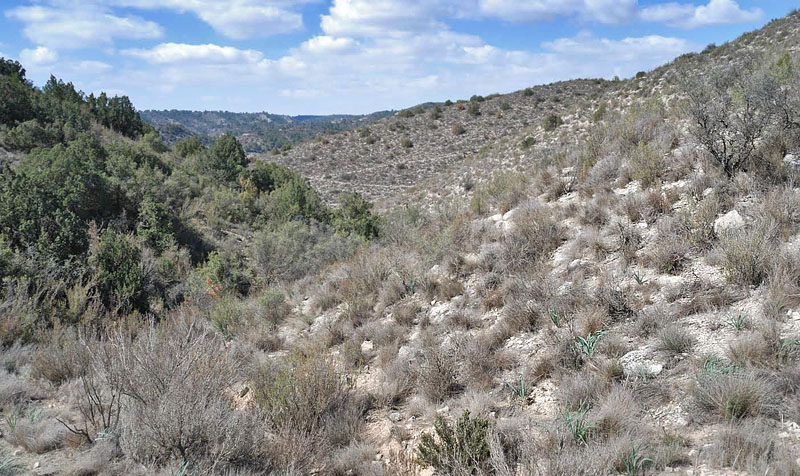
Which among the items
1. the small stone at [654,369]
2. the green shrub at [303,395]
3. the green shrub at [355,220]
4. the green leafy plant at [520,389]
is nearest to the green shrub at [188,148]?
the green shrub at [355,220]

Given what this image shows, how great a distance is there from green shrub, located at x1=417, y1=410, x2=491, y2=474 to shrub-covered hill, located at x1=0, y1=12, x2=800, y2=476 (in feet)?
0.06

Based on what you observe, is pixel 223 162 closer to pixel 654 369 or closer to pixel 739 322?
pixel 654 369

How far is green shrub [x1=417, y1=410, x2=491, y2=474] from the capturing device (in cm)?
315

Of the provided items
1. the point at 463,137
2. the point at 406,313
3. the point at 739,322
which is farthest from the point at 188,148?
the point at 739,322

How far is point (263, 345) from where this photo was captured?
6.59m

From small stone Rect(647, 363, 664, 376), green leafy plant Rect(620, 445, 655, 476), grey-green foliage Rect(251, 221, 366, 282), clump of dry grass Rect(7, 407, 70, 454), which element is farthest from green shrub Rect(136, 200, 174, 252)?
green leafy plant Rect(620, 445, 655, 476)

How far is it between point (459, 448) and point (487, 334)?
2014mm

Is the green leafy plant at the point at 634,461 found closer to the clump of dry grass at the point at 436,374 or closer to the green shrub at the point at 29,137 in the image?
the clump of dry grass at the point at 436,374

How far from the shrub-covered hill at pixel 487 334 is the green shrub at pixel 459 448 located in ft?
0.06

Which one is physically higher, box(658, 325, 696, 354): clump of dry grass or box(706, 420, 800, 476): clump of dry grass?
box(658, 325, 696, 354): clump of dry grass

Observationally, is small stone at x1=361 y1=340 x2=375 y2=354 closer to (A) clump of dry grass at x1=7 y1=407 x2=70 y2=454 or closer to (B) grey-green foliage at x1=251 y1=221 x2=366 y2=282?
(A) clump of dry grass at x1=7 y1=407 x2=70 y2=454

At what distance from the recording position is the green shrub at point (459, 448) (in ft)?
10.3

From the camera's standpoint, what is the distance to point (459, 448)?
322 centimetres

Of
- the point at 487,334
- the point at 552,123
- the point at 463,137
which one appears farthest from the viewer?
the point at 463,137
